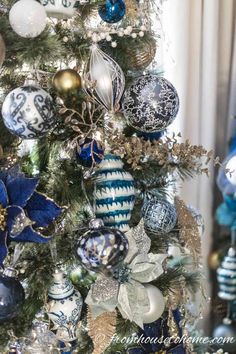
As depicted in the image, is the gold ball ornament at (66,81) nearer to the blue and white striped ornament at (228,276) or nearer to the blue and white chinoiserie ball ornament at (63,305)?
the blue and white chinoiserie ball ornament at (63,305)

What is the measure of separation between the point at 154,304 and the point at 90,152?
264 millimetres

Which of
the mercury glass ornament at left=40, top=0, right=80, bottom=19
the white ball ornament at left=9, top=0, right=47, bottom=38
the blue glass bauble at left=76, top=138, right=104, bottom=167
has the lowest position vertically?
the blue glass bauble at left=76, top=138, right=104, bottom=167

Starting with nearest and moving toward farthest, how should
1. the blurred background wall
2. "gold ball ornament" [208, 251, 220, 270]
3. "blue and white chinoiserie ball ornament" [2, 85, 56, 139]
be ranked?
"blue and white chinoiserie ball ornament" [2, 85, 56, 139]
the blurred background wall
"gold ball ornament" [208, 251, 220, 270]

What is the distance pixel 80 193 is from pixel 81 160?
8 cm

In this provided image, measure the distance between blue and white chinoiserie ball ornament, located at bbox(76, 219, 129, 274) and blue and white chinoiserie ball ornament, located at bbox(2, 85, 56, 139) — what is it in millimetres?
157

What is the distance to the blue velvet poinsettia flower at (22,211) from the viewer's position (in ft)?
1.96

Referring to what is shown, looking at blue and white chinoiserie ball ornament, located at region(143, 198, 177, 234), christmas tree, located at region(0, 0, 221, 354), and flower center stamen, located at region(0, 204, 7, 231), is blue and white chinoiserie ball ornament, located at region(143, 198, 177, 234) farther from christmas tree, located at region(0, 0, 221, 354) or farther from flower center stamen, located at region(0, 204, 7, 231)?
flower center stamen, located at region(0, 204, 7, 231)

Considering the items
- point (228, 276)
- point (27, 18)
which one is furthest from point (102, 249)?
point (228, 276)

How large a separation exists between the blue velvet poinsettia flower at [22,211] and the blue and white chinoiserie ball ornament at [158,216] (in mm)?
193

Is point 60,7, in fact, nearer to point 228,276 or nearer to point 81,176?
point 81,176

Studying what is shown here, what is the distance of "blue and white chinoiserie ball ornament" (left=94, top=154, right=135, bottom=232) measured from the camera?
0.66 meters

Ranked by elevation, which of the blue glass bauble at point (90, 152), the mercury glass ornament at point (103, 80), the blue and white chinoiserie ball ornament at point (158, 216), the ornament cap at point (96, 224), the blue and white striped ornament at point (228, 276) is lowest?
the blue and white striped ornament at point (228, 276)

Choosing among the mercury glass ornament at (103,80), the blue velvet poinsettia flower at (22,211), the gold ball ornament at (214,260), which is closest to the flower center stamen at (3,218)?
the blue velvet poinsettia flower at (22,211)

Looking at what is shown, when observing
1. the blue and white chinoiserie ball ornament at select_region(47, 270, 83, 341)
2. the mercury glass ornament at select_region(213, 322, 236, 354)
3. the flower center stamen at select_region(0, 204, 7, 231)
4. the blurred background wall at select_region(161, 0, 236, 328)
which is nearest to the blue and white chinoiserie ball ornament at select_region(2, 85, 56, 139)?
the flower center stamen at select_region(0, 204, 7, 231)
